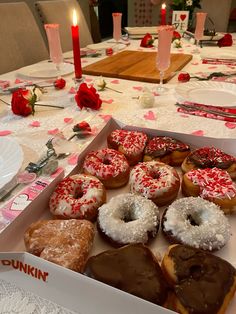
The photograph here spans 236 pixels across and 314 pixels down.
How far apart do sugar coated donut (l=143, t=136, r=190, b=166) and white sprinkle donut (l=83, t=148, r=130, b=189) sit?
0.27ft

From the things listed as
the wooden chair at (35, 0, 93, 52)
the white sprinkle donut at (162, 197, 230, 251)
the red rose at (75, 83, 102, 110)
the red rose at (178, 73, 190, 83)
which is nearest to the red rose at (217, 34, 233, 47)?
the red rose at (178, 73, 190, 83)

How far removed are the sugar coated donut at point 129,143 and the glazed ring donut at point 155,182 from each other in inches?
3.4

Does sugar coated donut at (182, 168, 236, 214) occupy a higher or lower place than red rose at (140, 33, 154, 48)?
lower

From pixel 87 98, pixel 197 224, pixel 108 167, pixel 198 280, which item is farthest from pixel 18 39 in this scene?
pixel 198 280

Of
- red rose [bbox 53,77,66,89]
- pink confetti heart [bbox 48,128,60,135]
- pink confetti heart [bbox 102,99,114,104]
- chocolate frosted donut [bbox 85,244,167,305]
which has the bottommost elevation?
pink confetti heart [bbox 48,128,60,135]

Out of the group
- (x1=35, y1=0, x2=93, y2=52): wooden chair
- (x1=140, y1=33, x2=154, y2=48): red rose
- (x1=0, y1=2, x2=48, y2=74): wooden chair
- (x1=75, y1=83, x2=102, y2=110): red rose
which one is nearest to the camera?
(x1=75, y1=83, x2=102, y2=110): red rose

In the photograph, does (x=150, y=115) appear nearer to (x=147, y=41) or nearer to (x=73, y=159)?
(x=73, y=159)

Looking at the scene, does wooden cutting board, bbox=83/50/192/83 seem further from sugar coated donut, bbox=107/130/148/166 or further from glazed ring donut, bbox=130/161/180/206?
glazed ring donut, bbox=130/161/180/206

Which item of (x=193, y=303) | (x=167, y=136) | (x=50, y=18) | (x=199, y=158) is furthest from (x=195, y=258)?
(x=50, y=18)

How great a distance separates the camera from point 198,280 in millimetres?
453

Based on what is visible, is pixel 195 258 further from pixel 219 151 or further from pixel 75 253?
pixel 219 151

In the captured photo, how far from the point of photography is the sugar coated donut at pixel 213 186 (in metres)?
0.66

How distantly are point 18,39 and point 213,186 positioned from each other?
177 cm

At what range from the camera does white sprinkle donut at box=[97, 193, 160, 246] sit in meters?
0.57
